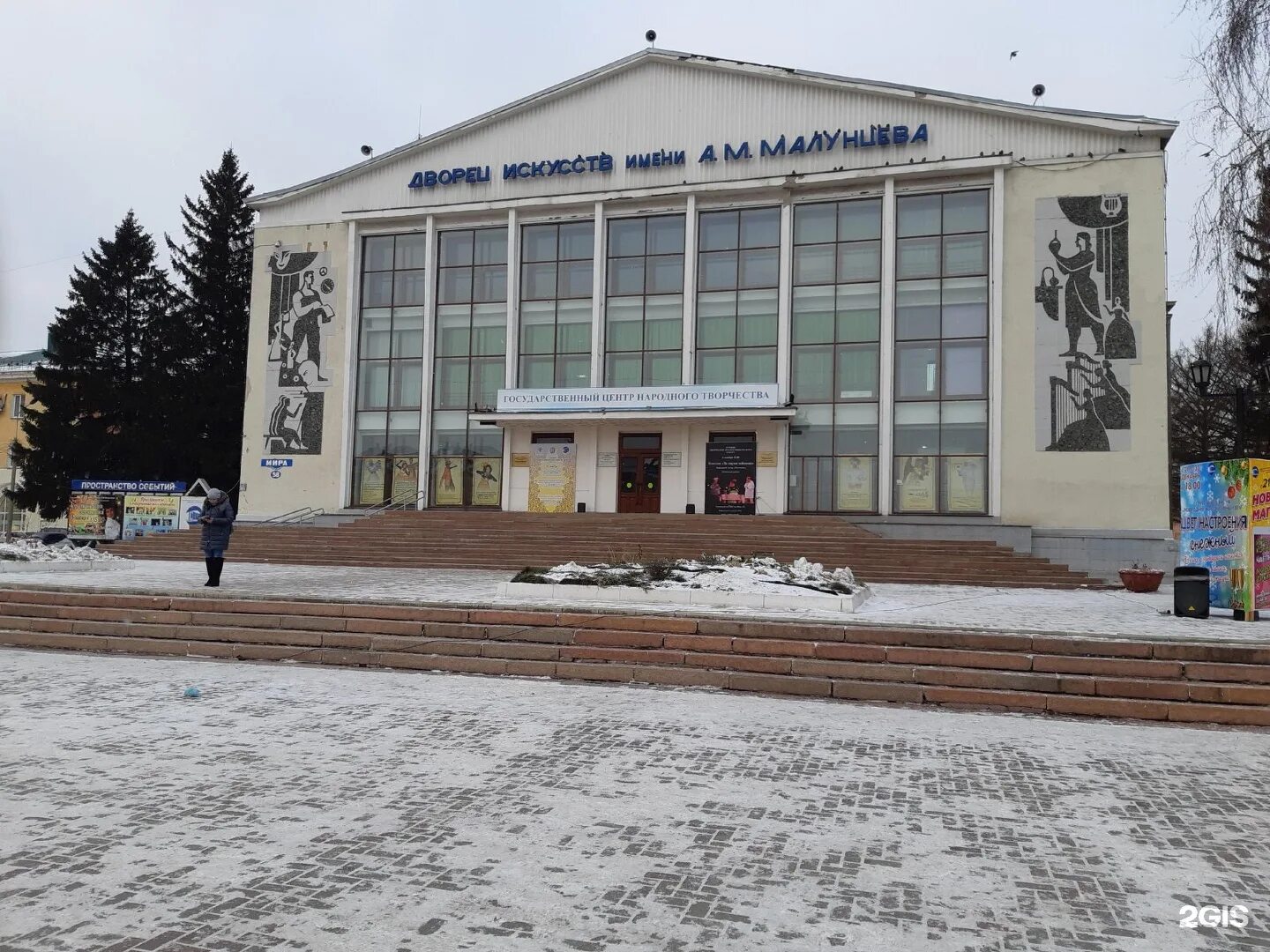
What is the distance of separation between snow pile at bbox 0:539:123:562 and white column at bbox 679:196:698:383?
16289 millimetres

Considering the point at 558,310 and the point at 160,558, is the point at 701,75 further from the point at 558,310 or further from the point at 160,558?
the point at 160,558

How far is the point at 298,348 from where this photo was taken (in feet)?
102

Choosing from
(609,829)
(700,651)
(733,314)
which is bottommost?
(609,829)

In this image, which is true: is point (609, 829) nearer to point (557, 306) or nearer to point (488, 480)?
point (488, 480)

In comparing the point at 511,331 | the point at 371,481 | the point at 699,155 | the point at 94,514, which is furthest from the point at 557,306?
the point at 94,514

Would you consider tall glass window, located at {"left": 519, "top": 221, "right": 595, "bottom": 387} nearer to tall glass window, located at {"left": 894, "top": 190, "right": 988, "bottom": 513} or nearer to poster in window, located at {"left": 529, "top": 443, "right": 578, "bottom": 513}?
poster in window, located at {"left": 529, "top": 443, "right": 578, "bottom": 513}

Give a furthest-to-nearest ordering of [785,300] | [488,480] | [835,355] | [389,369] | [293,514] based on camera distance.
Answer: [389,369] < [293,514] < [488,480] < [785,300] < [835,355]

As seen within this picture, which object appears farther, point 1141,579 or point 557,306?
point 557,306

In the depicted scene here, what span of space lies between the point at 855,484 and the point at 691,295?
762cm

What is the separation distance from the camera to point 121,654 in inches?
421

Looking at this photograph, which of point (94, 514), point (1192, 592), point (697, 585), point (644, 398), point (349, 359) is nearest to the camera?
point (1192, 592)

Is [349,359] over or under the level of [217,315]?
under

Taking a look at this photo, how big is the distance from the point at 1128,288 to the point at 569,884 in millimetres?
25319

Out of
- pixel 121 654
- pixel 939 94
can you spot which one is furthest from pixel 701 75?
pixel 121 654
